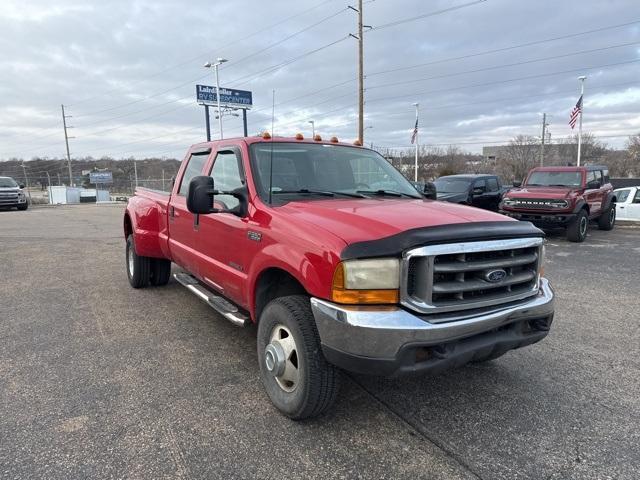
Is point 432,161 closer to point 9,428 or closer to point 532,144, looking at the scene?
point 532,144

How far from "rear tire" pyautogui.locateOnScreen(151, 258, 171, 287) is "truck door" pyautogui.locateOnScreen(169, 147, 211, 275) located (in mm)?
1089

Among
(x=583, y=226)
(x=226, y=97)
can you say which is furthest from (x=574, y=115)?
(x=226, y=97)

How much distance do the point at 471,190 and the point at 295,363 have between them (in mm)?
12023

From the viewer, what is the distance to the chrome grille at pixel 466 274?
8.29 ft

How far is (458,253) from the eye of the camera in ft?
8.57

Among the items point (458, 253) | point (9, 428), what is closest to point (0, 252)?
point (9, 428)

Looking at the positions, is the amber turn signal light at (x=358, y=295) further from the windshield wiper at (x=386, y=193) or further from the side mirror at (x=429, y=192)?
the side mirror at (x=429, y=192)

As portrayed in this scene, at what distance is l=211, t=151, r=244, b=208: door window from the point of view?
3.85 meters

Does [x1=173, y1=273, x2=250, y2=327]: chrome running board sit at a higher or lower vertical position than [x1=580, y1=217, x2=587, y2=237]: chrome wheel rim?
higher

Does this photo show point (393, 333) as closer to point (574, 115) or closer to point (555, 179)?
point (555, 179)

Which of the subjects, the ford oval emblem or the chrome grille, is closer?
the chrome grille

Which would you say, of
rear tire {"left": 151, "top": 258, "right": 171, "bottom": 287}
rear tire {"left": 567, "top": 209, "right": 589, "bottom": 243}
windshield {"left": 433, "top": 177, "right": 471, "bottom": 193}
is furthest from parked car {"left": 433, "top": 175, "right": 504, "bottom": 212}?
rear tire {"left": 151, "top": 258, "right": 171, "bottom": 287}

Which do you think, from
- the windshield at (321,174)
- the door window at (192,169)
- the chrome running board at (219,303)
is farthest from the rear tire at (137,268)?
the windshield at (321,174)

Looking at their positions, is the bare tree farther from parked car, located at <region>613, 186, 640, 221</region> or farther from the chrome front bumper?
the chrome front bumper
